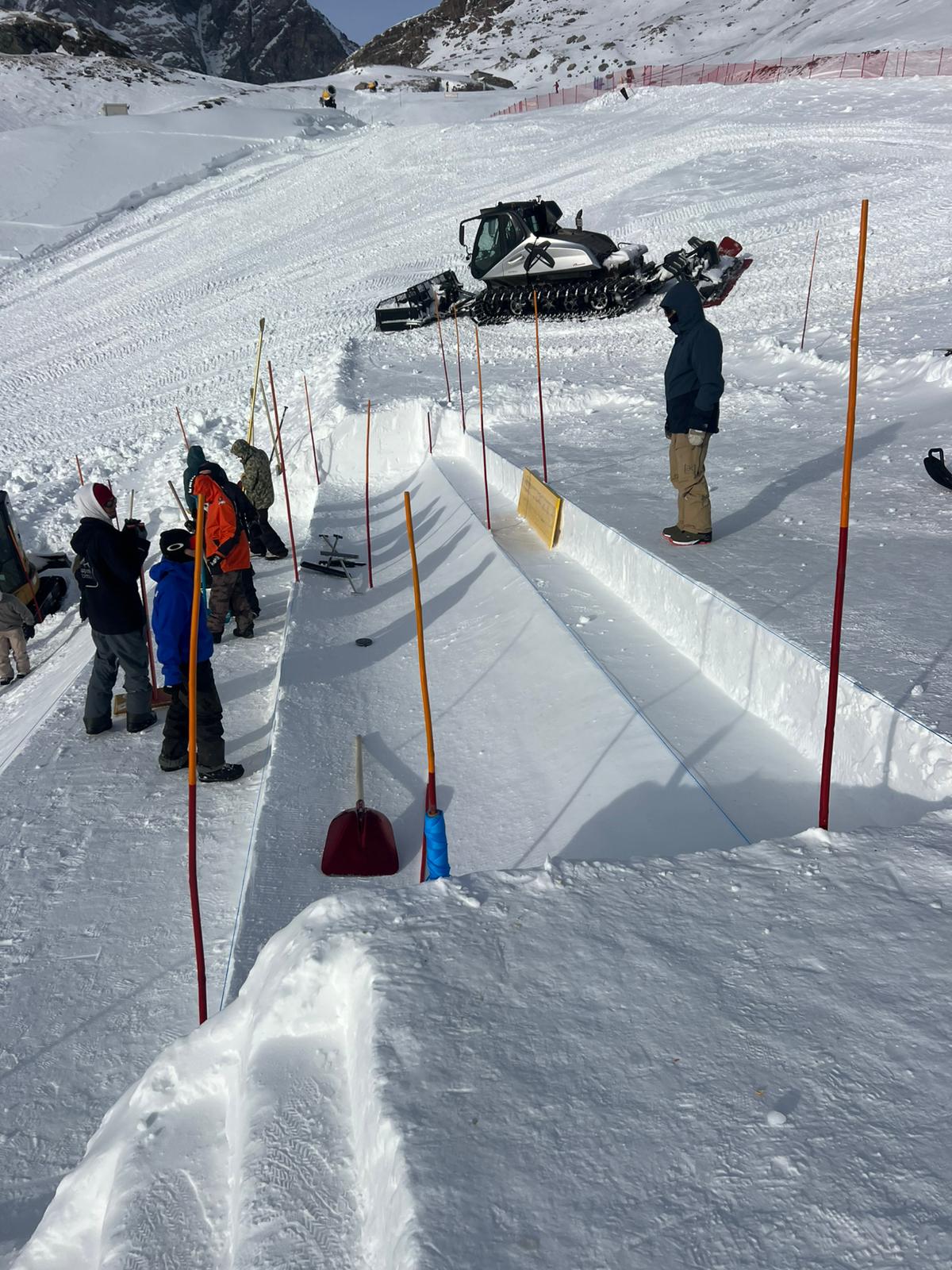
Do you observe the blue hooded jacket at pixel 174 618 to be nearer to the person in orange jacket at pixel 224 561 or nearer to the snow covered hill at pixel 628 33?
the person in orange jacket at pixel 224 561

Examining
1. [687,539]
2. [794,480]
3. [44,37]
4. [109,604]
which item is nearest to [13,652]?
[109,604]

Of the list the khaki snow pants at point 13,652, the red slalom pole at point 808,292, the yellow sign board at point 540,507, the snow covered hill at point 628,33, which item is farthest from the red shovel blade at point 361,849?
the snow covered hill at point 628,33

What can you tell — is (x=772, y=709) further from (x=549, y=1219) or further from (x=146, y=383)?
(x=146, y=383)

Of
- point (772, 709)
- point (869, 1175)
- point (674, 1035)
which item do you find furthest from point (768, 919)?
point (772, 709)

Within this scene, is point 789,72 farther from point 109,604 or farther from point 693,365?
point 109,604

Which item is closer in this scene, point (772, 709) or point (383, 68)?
point (772, 709)

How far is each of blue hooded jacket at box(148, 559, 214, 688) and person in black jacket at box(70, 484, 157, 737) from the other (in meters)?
0.59

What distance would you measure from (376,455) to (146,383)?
18.4 feet

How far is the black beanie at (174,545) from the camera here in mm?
4930

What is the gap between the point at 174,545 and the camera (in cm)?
494

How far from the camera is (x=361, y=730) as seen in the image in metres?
5.37

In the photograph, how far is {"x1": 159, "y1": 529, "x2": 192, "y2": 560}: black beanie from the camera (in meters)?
4.93

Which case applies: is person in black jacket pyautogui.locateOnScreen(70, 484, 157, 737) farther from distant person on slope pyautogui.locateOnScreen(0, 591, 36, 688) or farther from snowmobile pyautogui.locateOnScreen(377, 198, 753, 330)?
snowmobile pyautogui.locateOnScreen(377, 198, 753, 330)

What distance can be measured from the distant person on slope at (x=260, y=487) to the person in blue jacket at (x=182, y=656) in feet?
10.4
